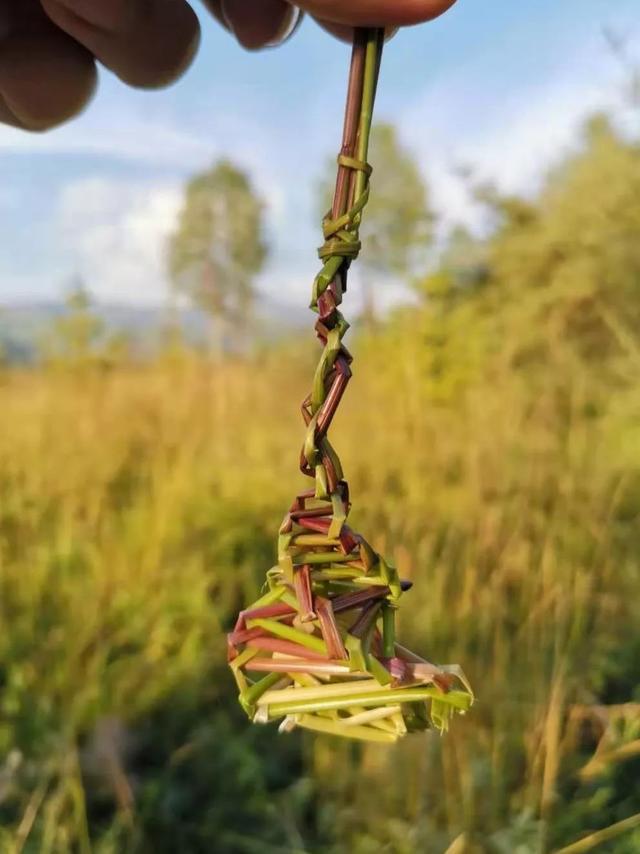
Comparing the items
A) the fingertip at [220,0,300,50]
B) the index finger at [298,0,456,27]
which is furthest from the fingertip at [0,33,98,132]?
the index finger at [298,0,456,27]

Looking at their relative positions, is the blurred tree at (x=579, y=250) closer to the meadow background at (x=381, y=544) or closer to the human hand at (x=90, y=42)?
the meadow background at (x=381, y=544)

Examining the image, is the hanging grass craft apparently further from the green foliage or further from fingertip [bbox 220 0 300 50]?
the green foliage

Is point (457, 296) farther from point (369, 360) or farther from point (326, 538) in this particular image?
point (326, 538)

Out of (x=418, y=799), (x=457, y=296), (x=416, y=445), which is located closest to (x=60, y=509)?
(x=416, y=445)

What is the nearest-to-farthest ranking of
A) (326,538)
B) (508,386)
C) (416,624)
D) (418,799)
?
(326,538) → (418,799) → (416,624) → (508,386)

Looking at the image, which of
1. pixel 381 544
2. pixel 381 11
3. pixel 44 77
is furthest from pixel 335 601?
pixel 381 544

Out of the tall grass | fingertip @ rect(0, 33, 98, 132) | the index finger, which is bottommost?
the tall grass
